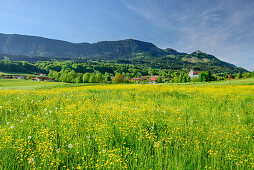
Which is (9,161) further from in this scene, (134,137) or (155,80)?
(155,80)

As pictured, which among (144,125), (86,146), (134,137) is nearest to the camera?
(86,146)

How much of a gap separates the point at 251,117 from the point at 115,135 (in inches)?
245

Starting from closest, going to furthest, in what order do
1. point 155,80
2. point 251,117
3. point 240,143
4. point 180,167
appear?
1. point 180,167
2. point 240,143
3. point 251,117
4. point 155,80

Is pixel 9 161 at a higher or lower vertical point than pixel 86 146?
lower

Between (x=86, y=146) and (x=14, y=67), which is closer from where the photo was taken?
(x=86, y=146)

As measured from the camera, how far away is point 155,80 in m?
167

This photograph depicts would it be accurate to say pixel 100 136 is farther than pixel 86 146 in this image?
Yes

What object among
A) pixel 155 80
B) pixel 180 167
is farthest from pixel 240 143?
pixel 155 80

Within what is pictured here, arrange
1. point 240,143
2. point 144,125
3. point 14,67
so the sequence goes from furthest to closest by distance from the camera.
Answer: point 14,67 → point 144,125 → point 240,143

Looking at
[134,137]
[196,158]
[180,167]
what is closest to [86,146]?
[134,137]

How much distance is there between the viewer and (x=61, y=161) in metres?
3.07

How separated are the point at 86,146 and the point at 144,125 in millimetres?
2243

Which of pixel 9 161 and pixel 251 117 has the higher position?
pixel 251 117

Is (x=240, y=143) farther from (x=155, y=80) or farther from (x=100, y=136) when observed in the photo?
(x=155, y=80)
